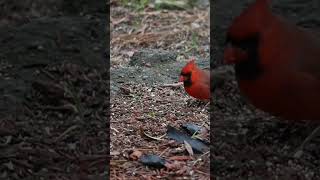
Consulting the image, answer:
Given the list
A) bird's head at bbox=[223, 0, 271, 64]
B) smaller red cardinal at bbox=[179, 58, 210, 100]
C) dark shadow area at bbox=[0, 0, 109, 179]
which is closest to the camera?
bird's head at bbox=[223, 0, 271, 64]

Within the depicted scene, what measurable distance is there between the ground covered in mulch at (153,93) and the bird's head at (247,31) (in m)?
0.46

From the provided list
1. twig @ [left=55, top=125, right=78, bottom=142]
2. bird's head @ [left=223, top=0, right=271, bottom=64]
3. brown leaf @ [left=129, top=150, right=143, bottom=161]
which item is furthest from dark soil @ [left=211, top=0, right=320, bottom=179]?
twig @ [left=55, top=125, right=78, bottom=142]

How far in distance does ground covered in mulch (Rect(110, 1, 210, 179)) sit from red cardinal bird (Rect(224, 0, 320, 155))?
0.36m

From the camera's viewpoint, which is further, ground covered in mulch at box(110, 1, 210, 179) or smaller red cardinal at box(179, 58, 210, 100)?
smaller red cardinal at box(179, 58, 210, 100)

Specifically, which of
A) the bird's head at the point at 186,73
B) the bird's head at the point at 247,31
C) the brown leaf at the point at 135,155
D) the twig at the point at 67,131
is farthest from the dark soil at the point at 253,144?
the twig at the point at 67,131

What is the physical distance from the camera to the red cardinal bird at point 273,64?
2600 millimetres

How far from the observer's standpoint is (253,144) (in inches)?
118

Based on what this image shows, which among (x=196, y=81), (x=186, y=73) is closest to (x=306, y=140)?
(x=196, y=81)

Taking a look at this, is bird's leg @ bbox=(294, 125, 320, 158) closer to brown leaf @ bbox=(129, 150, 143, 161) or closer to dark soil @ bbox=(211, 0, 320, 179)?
dark soil @ bbox=(211, 0, 320, 179)

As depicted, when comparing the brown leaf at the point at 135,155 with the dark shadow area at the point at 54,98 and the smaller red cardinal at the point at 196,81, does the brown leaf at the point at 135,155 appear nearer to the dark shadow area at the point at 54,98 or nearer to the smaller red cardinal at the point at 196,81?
the dark shadow area at the point at 54,98

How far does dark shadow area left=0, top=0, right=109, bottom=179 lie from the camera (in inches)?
109

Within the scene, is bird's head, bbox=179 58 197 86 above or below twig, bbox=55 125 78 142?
above

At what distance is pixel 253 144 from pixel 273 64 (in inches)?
17.2

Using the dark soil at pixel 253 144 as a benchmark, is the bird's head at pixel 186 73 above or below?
above
